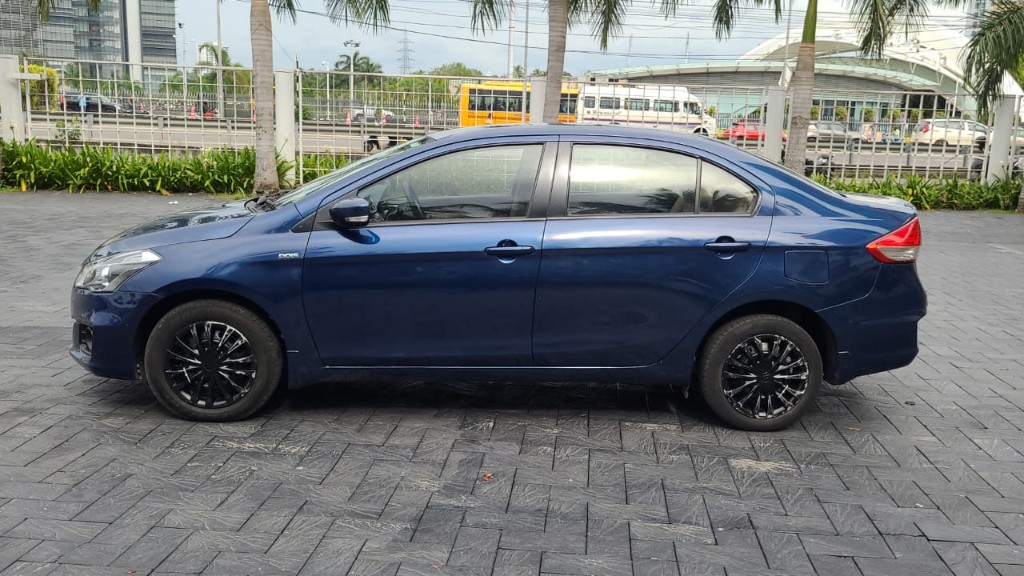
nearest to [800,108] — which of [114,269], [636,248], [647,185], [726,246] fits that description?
[647,185]

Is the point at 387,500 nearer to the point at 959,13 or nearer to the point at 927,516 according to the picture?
the point at 927,516

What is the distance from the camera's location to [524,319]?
479 cm

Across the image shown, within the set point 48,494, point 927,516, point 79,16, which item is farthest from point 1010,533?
point 79,16

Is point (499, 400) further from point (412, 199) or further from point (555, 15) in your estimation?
point (555, 15)

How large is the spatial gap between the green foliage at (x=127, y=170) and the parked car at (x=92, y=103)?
0.77 meters

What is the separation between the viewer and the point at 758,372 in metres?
4.89

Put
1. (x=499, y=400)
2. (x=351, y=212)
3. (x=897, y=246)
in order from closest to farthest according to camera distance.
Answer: (x=351, y=212) < (x=897, y=246) < (x=499, y=400)

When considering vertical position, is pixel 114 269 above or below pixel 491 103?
below

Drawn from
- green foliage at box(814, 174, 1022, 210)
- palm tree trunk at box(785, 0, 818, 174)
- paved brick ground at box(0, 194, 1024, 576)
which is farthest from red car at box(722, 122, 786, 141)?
paved brick ground at box(0, 194, 1024, 576)

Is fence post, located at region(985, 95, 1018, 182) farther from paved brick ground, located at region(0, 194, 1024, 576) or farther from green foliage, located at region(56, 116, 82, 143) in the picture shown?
green foliage, located at region(56, 116, 82, 143)

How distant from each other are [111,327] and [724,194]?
132 inches

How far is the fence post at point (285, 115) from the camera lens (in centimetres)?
1648

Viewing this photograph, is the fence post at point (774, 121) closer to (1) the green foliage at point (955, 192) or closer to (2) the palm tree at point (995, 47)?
(1) the green foliage at point (955, 192)

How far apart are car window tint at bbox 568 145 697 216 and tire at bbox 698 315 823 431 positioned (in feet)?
2.37
